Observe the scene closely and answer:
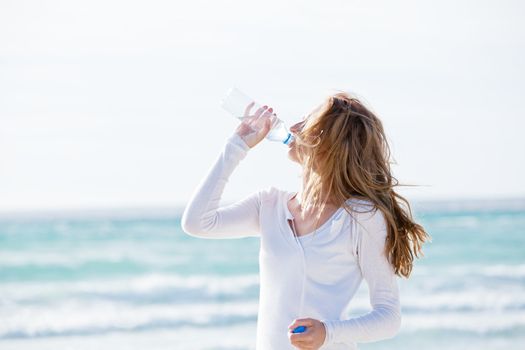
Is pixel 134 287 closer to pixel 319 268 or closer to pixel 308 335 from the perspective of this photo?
pixel 319 268

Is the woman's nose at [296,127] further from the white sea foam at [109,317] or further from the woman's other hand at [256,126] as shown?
the white sea foam at [109,317]

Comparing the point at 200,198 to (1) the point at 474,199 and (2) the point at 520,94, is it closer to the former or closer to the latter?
(2) the point at 520,94

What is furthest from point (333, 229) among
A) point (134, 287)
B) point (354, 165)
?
point (134, 287)

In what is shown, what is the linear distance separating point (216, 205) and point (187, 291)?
10095mm

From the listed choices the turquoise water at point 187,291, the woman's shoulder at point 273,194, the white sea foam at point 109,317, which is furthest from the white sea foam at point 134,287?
the woman's shoulder at point 273,194

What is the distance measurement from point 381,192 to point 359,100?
0.32 m

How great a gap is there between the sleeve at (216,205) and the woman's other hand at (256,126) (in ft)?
0.07

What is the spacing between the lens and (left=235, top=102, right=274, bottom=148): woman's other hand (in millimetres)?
3176

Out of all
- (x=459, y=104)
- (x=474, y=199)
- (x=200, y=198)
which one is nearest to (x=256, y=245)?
(x=459, y=104)

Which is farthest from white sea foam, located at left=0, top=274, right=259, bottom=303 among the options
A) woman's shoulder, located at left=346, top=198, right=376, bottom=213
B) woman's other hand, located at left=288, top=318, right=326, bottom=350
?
woman's other hand, located at left=288, top=318, right=326, bottom=350

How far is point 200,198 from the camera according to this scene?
10.3 ft

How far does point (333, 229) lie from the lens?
3.04m

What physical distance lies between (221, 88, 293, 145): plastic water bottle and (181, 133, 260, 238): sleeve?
9.1 inches

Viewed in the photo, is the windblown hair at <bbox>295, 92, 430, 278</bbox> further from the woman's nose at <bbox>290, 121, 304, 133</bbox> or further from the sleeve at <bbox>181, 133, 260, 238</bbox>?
the sleeve at <bbox>181, 133, 260, 238</bbox>
